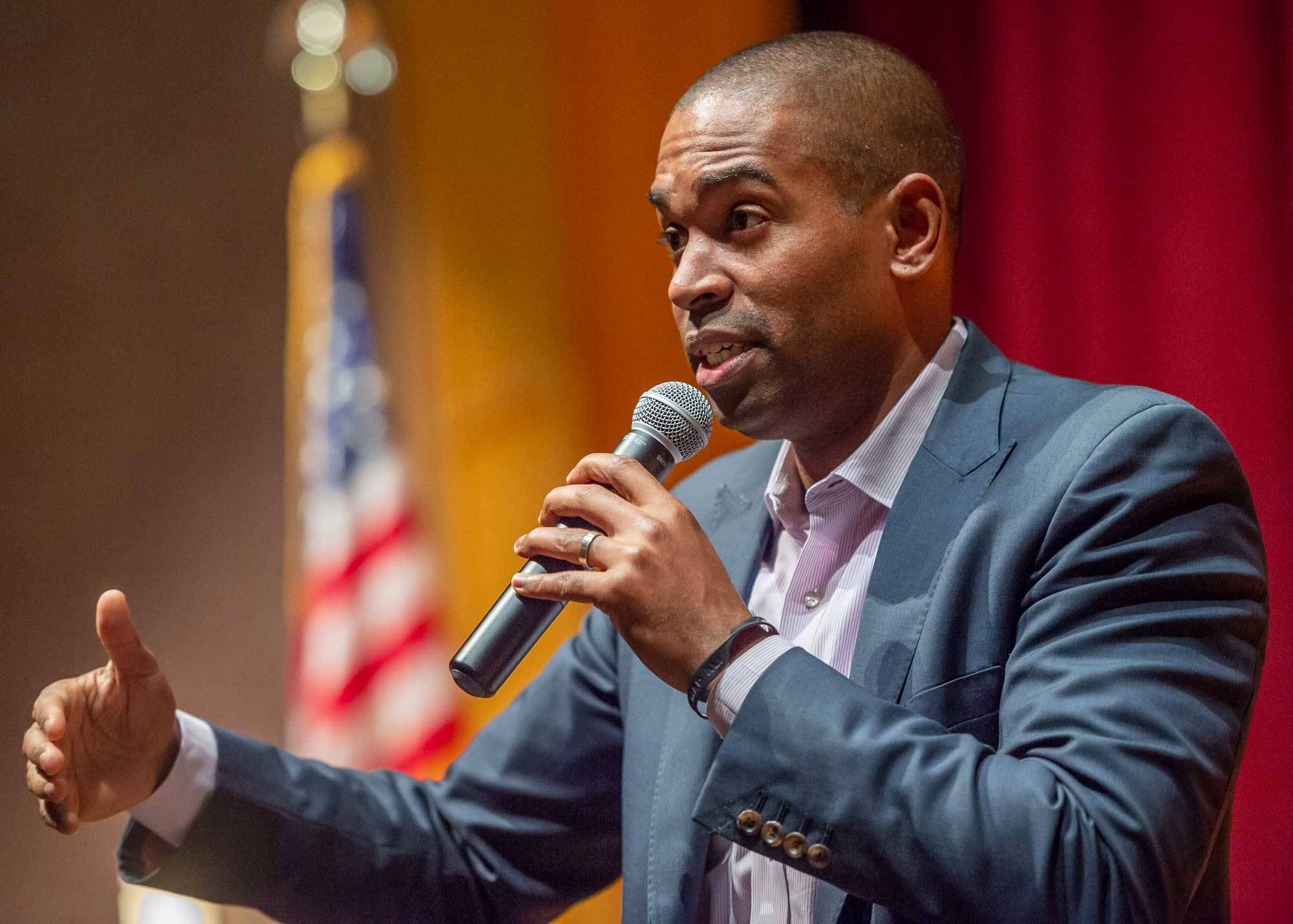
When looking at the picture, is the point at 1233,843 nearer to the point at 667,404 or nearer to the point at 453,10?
the point at 667,404

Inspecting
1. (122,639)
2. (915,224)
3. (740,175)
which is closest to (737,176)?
(740,175)

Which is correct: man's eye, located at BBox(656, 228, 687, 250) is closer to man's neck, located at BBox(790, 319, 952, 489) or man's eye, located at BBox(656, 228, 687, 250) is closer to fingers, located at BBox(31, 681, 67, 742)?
man's neck, located at BBox(790, 319, 952, 489)

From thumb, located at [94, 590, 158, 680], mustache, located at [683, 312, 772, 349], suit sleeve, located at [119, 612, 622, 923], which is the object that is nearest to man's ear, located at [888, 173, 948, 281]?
mustache, located at [683, 312, 772, 349]

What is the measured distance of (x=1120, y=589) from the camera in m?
1.18

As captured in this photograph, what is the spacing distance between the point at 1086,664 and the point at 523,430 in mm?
1868

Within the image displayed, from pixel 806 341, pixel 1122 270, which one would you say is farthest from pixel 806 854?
pixel 1122 270

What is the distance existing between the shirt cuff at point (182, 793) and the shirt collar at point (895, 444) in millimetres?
861

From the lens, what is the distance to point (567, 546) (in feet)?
3.76

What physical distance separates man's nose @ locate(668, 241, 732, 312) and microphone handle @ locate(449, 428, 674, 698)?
1.31 ft

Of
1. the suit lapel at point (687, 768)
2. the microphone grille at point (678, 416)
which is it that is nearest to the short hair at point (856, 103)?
the microphone grille at point (678, 416)

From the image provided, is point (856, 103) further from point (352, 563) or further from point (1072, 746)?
point (352, 563)

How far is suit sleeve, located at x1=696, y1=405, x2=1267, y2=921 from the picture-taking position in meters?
1.04

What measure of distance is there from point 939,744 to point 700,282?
660 mm

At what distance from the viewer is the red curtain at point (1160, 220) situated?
78.9 inches
